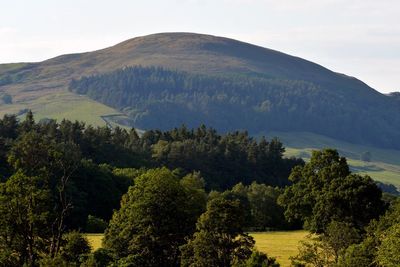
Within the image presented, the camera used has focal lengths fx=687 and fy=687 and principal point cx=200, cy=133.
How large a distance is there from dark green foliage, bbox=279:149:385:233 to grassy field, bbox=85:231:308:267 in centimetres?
508

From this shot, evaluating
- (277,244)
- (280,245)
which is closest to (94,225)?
(277,244)

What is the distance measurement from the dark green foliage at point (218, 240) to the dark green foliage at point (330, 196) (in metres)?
22.5

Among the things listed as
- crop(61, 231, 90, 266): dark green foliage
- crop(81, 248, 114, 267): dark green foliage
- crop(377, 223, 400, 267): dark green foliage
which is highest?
crop(377, 223, 400, 267): dark green foliage

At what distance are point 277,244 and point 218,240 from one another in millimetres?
42441

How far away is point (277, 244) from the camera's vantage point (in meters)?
105

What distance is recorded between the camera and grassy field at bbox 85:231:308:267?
89.7 metres

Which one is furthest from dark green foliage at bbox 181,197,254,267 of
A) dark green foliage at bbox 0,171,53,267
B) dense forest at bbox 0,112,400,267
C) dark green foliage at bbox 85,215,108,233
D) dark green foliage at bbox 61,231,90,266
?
dark green foliage at bbox 85,215,108,233

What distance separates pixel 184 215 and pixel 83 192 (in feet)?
206

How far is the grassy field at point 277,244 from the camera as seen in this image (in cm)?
8970

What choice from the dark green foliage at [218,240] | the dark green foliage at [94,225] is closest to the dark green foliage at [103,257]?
the dark green foliage at [218,240]

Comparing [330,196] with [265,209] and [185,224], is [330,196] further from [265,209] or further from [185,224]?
[265,209]

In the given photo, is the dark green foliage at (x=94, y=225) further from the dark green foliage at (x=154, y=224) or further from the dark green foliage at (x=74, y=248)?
the dark green foliage at (x=74, y=248)

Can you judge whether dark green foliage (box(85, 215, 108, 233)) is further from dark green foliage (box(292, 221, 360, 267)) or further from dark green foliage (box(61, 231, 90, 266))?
dark green foliage (box(61, 231, 90, 266))

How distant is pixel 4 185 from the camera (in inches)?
2338
